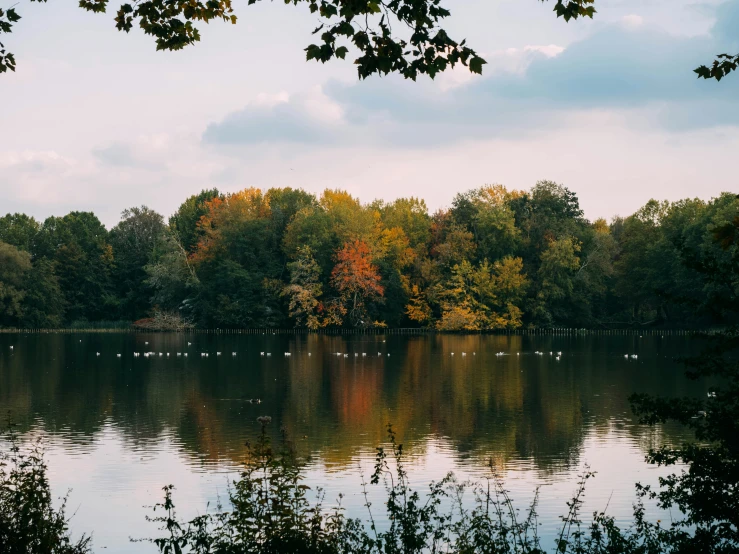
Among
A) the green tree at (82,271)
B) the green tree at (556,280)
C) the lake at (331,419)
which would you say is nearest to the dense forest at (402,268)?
the green tree at (556,280)

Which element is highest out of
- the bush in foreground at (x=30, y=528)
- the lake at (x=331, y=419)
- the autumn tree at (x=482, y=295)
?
the autumn tree at (x=482, y=295)

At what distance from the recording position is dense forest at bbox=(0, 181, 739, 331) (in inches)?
3516

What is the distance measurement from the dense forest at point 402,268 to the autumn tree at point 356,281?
5.5 inches

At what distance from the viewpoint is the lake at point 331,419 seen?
60.8 feet

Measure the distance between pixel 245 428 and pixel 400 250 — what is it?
225 ft

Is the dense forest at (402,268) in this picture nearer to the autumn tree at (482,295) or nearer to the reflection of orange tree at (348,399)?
the autumn tree at (482,295)

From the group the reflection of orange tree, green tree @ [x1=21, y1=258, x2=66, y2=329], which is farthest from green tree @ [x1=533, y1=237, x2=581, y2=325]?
green tree @ [x1=21, y1=258, x2=66, y2=329]

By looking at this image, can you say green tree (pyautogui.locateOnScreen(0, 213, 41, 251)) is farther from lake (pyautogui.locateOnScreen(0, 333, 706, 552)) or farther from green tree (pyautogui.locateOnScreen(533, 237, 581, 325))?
green tree (pyautogui.locateOnScreen(533, 237, 581, 325))

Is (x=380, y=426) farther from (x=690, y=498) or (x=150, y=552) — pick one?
(x=690, y=498)

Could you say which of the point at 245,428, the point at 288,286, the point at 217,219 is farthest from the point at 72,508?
the point at 217,219

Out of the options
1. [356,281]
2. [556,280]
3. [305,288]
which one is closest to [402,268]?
[356,281]

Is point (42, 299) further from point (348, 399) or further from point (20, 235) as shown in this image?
point (348, 399)

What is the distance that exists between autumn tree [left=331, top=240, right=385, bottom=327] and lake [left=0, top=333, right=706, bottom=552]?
30.2m

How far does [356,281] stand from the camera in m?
88.6
